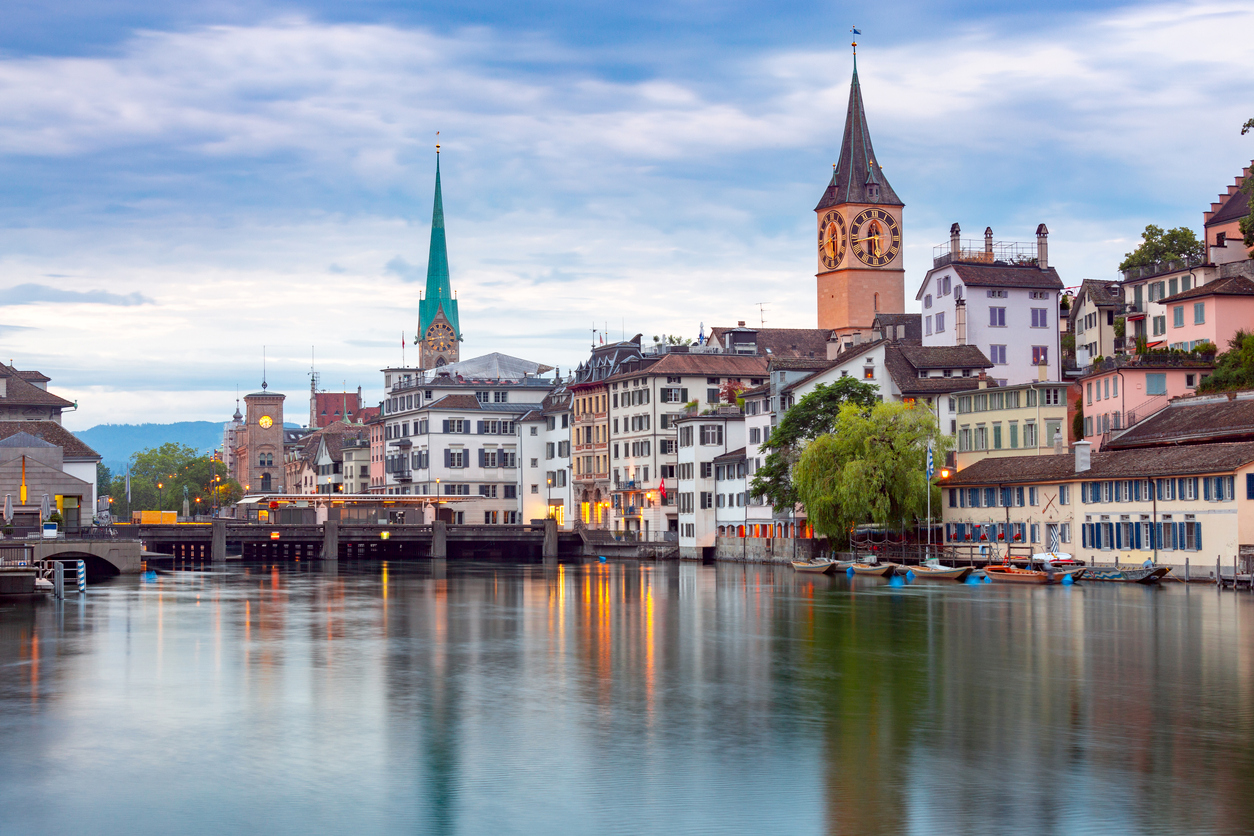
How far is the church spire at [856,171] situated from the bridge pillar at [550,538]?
50.4 meters

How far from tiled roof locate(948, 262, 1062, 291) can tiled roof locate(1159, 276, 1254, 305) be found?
1903 cm

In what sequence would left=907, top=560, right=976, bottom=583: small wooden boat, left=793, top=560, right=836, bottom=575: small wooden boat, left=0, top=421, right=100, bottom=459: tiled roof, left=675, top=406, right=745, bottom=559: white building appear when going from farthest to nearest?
left=675, top=406, right=745, bottom=559: white building, left=0, top=421, right=100, bottom=459: tiled roof, left=793, top=560, right=836, bottom=575: small wooden boat, left=907, top=560, right=976, bottom=583: small wooden boat

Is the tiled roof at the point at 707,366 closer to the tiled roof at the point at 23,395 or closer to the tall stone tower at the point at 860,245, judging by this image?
the tall stone tower at the point at 860,245

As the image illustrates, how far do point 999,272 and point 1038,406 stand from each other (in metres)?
23.1

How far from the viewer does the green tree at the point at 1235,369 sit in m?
89.8

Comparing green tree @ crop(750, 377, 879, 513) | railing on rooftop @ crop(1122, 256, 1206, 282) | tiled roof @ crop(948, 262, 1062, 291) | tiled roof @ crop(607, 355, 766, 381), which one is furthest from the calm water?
tiled roof @ crop(607, 355, 766, 381)

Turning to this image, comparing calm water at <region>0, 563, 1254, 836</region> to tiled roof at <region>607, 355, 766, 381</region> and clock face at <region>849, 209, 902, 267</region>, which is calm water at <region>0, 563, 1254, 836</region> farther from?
clock face at <region>849, 209, 902, 267</region>

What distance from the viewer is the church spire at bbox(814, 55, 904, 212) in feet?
542

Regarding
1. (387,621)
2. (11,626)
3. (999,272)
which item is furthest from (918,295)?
(11,626)

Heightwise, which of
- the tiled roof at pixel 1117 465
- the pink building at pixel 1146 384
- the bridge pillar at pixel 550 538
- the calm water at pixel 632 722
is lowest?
the calm water at pixel 632 722

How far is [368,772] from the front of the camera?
27016 mm

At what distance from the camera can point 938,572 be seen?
292 feet

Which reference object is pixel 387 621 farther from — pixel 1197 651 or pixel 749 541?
pixel 749 541

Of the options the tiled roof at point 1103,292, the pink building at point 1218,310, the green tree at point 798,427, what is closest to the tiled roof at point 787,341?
the tiled roof at point 1103,292
